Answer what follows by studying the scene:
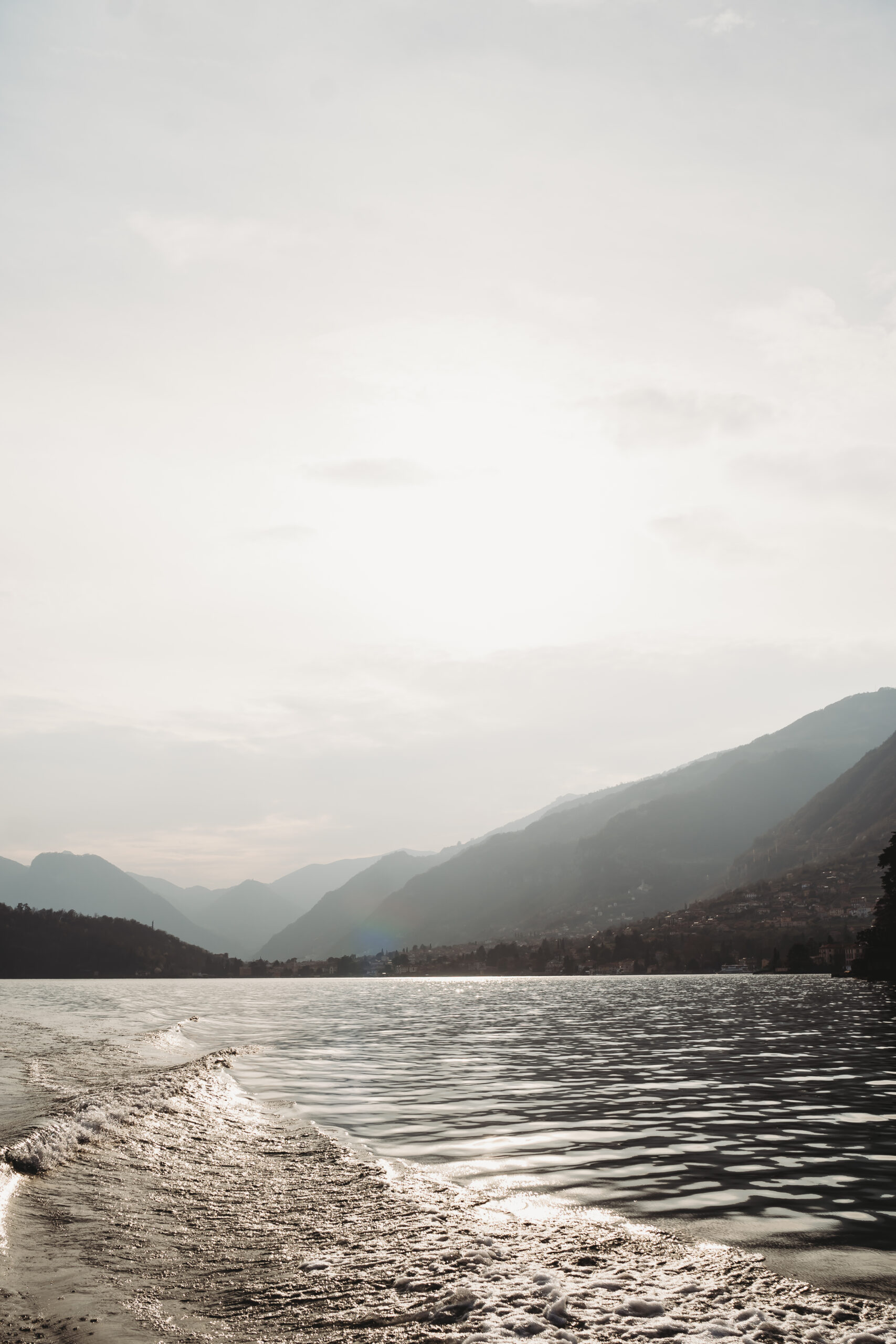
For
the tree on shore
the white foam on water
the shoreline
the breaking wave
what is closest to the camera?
the shoreline

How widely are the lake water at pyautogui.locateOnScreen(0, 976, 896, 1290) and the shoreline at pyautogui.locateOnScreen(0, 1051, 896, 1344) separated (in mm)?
1176

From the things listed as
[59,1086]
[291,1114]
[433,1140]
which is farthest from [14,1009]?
[433,1140]

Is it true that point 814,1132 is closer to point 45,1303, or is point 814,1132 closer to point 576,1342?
point 576,1342

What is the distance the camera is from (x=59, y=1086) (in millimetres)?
29938

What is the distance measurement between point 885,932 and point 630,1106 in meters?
132

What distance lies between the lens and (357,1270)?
37.2 ft

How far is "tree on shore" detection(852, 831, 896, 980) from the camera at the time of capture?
434 ft

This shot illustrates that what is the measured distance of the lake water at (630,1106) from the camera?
14.6 meters

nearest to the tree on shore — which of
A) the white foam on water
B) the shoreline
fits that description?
the shoreline

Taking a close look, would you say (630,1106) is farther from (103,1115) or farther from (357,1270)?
(357,1270)

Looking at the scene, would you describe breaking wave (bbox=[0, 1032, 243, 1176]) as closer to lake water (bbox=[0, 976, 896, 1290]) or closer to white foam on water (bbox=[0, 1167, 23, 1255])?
white foam on water (bbox=[0, 1167, 23, 1255])

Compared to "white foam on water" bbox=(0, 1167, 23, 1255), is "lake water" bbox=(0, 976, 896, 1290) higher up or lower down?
lower down

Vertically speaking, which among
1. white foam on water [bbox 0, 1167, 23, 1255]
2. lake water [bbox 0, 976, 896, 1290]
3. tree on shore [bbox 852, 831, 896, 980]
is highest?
white foam on water [bbox 0, 1167, 23, 1255]

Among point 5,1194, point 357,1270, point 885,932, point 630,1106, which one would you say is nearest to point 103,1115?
point 5,1194
